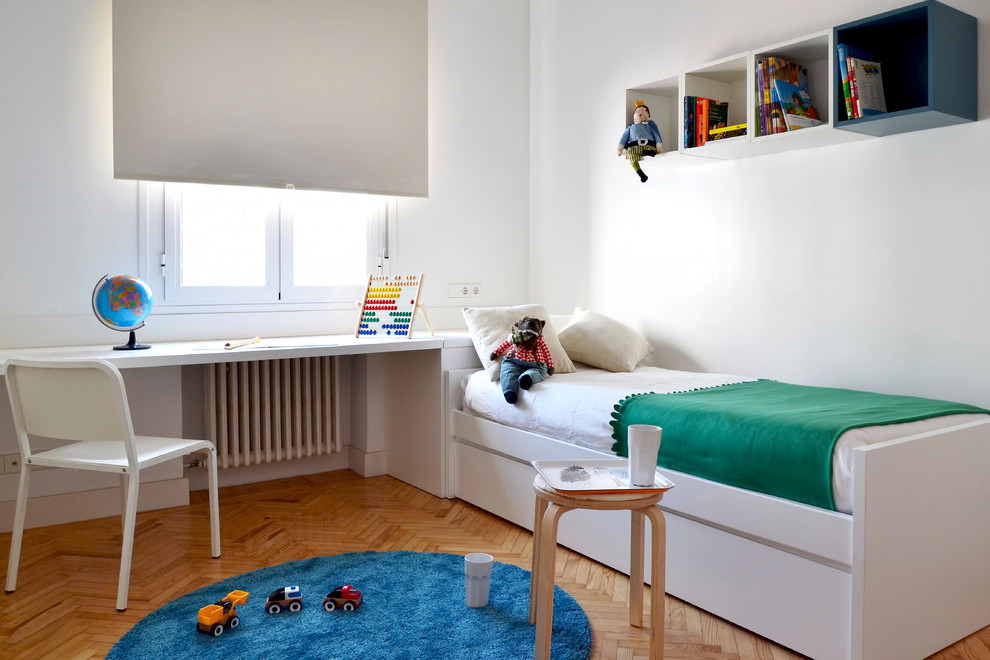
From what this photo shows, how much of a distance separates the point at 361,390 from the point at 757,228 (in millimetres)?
2016

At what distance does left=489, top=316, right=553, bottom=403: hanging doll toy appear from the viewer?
9.75 feet

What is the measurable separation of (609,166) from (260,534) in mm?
2395

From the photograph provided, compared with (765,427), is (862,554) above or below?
below

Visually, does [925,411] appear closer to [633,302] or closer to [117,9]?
[633,302]

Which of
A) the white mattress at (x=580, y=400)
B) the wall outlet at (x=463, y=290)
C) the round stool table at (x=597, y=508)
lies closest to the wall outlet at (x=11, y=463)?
the white mattress at (x=580, y=400)

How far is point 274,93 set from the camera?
349cm

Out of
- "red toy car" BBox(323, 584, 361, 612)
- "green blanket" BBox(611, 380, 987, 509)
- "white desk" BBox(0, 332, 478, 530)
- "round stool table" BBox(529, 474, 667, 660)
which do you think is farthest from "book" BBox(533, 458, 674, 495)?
"white desk" BBox(0, 332, 478, 530)

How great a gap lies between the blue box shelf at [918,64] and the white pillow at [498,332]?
1.38 meters

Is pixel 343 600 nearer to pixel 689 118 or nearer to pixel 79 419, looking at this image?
pixel 79 419

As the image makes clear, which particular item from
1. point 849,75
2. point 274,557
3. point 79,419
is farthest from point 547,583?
point 849,75

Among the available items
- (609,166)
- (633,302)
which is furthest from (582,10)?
(633,302)

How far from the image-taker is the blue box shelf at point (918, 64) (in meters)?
2.30

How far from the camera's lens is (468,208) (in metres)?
4.19

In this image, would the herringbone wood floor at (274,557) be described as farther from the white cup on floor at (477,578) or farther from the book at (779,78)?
the book at (779,78)
